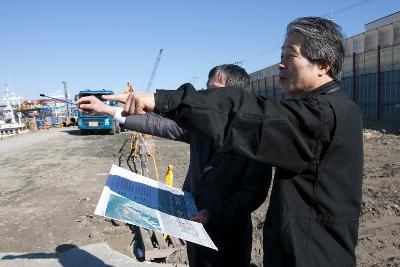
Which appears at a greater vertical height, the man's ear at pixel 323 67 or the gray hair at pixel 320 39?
the gray hair at pixel 320 39

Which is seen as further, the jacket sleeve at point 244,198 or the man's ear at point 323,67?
the jacket sleeve at point 244,198

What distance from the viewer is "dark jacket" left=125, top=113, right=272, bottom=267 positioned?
249 centimetres

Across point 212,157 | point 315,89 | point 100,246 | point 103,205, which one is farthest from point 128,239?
point 315,89

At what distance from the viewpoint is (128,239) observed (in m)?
5.74

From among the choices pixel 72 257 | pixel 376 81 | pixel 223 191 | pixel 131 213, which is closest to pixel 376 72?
pixel 376 81

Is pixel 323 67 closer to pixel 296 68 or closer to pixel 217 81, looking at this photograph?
pixel 296 68

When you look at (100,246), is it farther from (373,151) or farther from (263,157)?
(373,151)

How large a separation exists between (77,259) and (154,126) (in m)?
2.72

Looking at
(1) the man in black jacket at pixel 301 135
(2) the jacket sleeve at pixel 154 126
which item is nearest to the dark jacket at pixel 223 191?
(2) the jacket sleeve at pixel 154 126

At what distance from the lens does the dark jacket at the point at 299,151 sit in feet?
4.21

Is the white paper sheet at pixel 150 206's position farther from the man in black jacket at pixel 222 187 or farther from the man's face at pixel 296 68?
the man's face at pixel 296 68

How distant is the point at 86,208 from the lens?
7406 millimetres

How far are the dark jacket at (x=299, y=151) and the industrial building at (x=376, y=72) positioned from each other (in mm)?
17865

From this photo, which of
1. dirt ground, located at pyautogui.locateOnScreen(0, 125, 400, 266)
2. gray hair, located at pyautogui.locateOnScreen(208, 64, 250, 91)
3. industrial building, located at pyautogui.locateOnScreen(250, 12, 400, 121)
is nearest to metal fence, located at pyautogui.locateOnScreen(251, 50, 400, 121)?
industrial building, located at pyautogui.locateOnScreen(250, 12, 400, 121)
